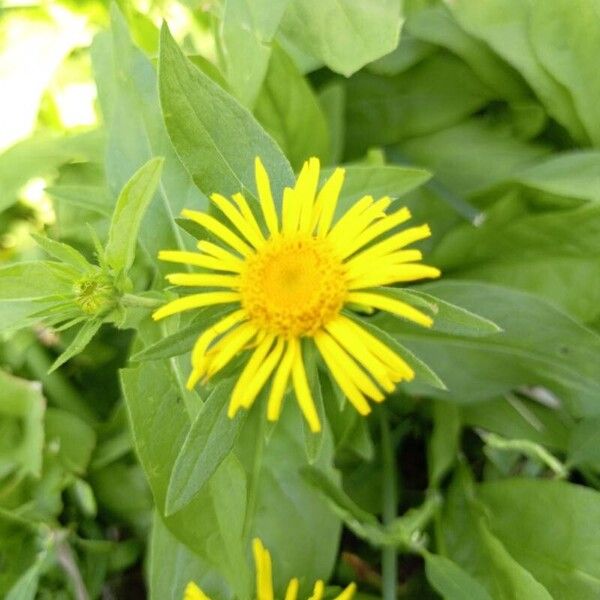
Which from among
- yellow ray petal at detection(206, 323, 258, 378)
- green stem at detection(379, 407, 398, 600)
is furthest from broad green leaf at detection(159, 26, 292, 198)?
green stem at detection(379, 407, 398, 600)

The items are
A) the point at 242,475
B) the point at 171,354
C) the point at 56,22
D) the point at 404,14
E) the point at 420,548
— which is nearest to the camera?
the point at 171,354

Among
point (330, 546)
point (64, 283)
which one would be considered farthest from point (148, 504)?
point (64, 283)

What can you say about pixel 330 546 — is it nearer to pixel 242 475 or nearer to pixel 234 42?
pixel 242 475

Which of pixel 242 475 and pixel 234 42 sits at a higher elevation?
pixel 234 42

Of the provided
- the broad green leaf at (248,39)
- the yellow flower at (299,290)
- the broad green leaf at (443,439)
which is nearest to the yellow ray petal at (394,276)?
the yellow flower at (299,290)

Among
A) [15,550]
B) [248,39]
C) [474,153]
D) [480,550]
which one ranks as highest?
[248,39]

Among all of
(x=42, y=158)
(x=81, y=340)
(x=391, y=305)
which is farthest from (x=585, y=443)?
(x=42, y=158)

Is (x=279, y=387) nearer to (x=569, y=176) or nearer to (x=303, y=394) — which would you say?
(x=303, y=394)
